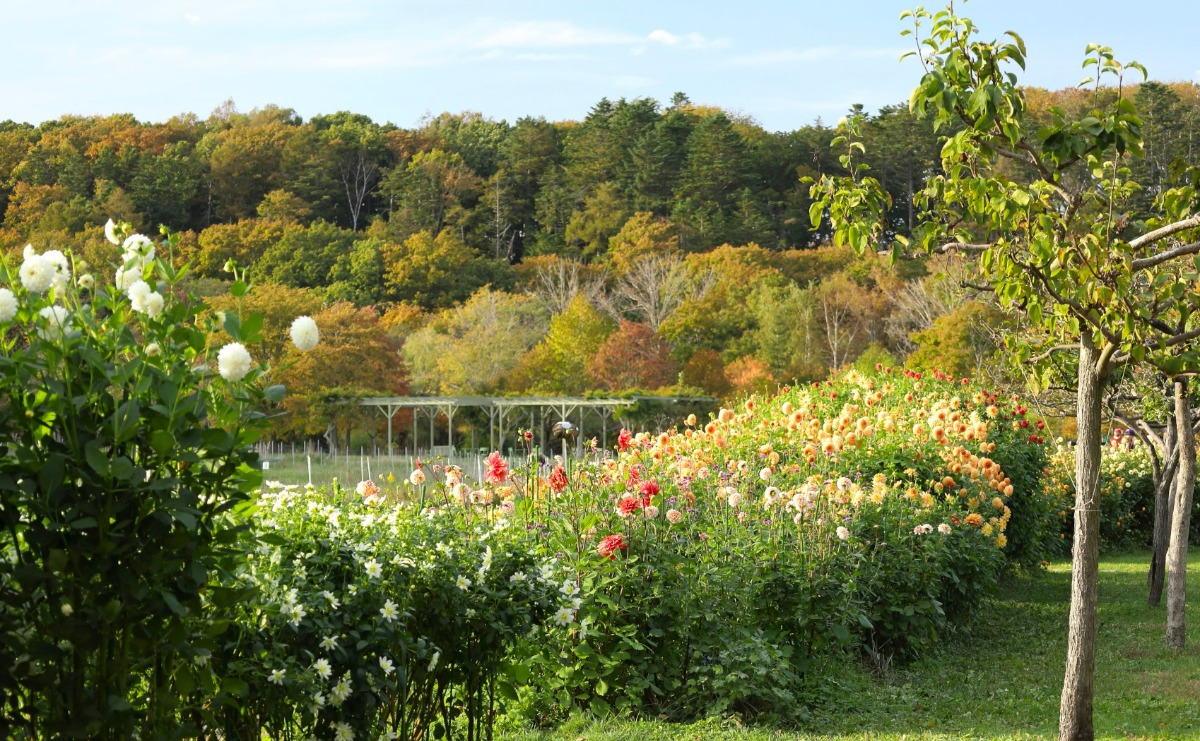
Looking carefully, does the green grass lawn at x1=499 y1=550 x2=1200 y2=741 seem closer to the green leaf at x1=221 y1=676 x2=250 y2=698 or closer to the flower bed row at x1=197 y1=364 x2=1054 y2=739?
the flower bed row at x1=197 y1=364 x2=1054 y2=739

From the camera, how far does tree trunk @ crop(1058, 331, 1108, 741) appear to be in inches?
143

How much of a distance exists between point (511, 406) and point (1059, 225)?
25297 mm

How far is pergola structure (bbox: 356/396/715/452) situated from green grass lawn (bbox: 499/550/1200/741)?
17.8 m

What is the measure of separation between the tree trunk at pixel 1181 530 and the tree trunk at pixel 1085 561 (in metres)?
2.57

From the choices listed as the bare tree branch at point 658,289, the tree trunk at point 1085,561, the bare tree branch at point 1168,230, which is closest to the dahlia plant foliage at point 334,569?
the tree trunk at point 1085,561

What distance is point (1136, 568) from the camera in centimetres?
998

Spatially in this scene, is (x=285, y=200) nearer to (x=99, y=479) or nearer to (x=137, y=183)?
(x=137, y=183)

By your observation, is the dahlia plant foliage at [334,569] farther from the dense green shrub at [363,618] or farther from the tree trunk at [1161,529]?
the tree trunk at [1161,529]

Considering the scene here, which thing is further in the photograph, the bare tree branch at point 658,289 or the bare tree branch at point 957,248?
the bare tree branch at point 658,289

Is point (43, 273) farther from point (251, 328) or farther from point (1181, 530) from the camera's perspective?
point (1181, 530)

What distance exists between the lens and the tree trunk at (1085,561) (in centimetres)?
364

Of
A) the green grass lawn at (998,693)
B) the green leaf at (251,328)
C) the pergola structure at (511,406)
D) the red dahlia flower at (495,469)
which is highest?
the green leaf at (251,328)

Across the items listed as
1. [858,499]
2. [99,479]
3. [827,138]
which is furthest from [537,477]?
[827,138]

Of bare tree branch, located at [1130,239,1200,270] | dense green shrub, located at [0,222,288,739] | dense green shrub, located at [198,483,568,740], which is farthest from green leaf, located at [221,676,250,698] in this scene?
bare tree branch, located at [1130,239,1200,270]
